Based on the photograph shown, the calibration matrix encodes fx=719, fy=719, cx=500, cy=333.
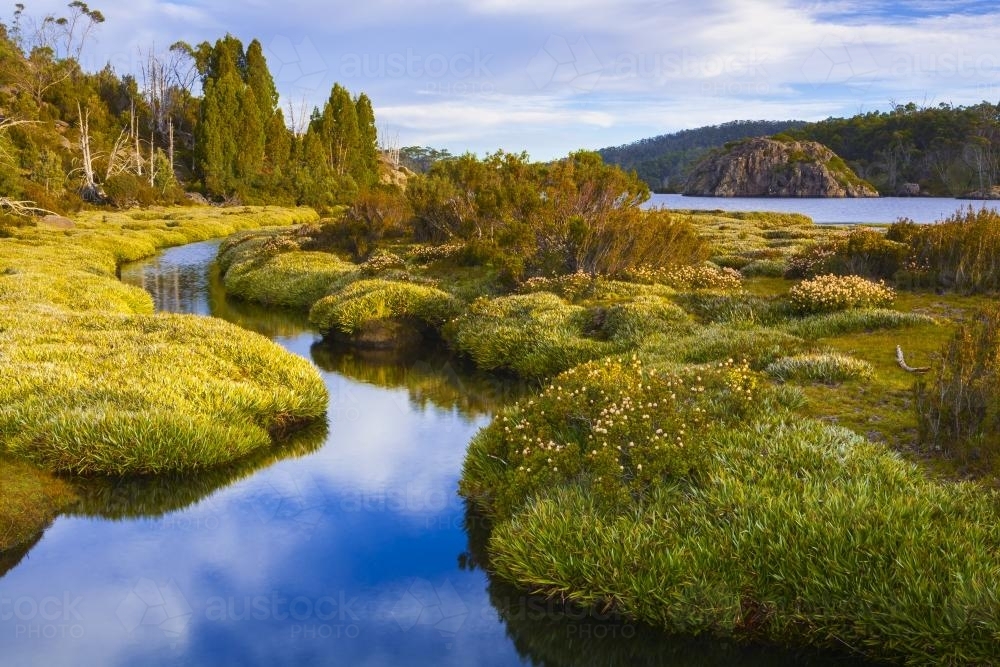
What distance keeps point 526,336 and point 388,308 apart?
5.90 meters

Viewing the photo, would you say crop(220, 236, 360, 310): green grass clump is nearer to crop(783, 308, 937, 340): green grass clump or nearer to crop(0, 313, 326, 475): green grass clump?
crop(0, 313, 326, 475): green grass clump

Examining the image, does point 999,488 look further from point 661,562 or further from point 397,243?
point 397,243

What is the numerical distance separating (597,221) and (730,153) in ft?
556

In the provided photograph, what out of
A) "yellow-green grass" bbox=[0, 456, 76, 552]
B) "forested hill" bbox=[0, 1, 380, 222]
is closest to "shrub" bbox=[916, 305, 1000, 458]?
"yellow-green grass" bbox=[0, 456, 76, 552]

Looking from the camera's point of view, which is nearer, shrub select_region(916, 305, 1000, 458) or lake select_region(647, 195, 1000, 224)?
shrub select_region(916, 305, 1000, 458)

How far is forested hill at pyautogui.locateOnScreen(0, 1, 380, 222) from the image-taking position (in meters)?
77.8

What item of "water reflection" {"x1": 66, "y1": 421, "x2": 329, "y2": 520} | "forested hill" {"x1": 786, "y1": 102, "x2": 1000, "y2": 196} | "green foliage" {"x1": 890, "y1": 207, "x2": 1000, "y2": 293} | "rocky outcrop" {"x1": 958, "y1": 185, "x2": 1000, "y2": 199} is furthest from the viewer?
"forested hill" {"x1": 786, "y1": 102, "x2": 1000, "y2": 196}

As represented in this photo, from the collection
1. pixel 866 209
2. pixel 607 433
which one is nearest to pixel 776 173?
pixel 866 209

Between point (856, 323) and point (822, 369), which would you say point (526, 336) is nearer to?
point (822, 369)

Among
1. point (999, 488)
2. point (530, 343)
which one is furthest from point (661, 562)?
point (530, 343)

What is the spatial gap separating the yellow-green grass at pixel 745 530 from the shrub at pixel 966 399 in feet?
3.41

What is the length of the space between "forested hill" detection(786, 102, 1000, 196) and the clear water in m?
155

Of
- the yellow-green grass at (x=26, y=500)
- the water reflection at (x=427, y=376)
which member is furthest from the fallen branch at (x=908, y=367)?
the yellow-green grass at (x=26, y=500)

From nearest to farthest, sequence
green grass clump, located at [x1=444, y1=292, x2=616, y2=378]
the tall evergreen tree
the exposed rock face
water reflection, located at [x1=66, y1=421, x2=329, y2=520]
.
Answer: water reflection, located at [x1=66, y1=421, x2=329, y2=520]
green grass clump, located at [x1=444, y1=292, x2=616, y2=378]
the tall evergreen tree
the exposed rock face
